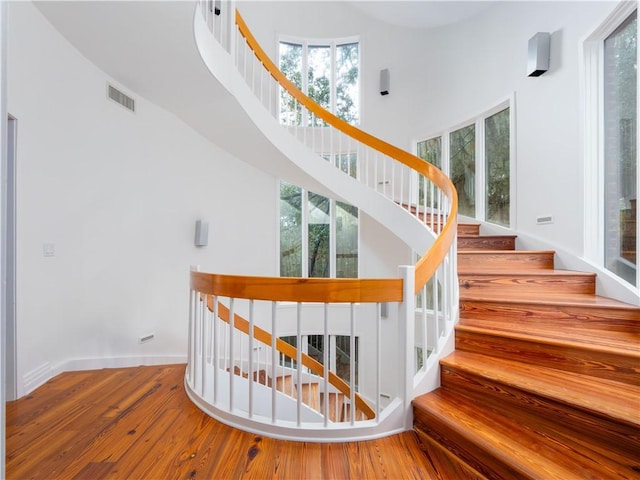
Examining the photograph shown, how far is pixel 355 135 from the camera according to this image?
3.81m

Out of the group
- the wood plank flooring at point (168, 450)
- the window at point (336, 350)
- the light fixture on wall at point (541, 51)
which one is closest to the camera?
the wood plank flooring at point (168, 450)

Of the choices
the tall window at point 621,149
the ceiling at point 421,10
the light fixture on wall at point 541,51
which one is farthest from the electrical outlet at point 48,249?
the ceiling at point 421,10

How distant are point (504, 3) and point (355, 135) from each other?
2.33 m

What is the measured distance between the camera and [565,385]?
144 cm

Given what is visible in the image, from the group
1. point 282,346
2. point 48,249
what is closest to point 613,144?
point 282,346

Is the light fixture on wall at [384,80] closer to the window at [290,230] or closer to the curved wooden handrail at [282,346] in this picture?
the window at [290,230]

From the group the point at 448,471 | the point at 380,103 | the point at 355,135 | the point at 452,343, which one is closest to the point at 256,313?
the point at 355,135

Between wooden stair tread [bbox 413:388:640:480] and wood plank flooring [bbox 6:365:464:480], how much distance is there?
0.36ft

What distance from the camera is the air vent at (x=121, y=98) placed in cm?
290

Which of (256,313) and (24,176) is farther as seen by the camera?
(256,313)

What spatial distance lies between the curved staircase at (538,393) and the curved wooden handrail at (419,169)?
0.49 metres

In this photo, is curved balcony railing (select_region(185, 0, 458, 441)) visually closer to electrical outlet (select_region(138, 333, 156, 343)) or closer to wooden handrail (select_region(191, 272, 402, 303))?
wooden handrail (select_region(191, 272, 402, 303))

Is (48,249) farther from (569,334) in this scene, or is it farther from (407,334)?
(569,334)

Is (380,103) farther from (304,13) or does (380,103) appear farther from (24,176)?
(24,176)
